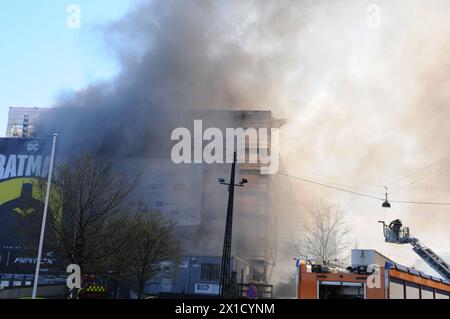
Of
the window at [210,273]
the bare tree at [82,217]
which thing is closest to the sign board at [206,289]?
the window at [210,273]

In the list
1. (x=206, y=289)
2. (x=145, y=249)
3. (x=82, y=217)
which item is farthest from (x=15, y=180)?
(x=82, y=217)

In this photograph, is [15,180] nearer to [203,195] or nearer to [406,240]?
[203,195]

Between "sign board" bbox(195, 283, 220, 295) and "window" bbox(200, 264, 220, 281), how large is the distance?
0.45 m

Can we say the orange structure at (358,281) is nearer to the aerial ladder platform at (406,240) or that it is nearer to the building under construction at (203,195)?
the aerial ladder platform at (406,240)

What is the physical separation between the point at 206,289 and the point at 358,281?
22844 millimetres

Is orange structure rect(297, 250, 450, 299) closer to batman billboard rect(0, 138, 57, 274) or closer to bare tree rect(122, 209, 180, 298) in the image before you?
bare tree rect(122, 209, 180, 298)

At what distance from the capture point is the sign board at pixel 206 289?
99.3 ft

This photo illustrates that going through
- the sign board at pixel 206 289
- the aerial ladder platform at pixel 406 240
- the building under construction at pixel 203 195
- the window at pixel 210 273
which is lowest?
the sign board at pixel 206 289

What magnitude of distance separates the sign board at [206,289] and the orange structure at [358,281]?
72.5 feet

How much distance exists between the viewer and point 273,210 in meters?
49.8

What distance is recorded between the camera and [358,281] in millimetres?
8836
